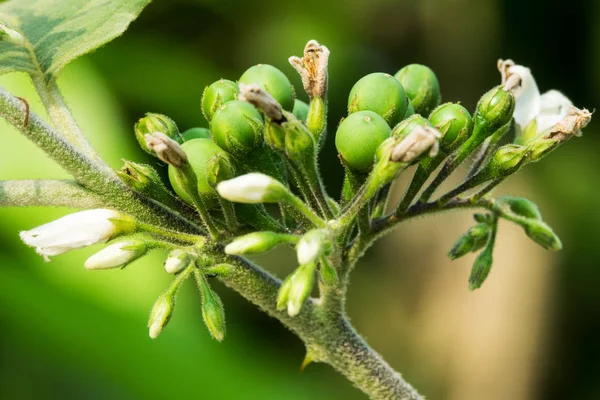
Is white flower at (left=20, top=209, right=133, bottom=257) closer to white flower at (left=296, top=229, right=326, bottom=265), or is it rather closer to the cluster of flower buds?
the cluster of flower buds

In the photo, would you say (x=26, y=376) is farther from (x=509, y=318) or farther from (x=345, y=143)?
(x=509, y=318)

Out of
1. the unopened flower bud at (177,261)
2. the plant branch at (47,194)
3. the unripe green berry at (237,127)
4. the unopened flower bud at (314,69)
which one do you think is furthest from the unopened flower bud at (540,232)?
the plant branch at (47,194)

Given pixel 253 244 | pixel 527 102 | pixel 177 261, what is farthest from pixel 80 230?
pixel 527 102

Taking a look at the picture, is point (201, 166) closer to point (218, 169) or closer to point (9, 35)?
point (218, 169)

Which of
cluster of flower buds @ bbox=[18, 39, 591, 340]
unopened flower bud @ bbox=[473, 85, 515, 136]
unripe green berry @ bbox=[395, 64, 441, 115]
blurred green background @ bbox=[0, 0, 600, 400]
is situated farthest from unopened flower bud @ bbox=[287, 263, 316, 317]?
blurred green background @ bbox=[0, 0, 600, 400]

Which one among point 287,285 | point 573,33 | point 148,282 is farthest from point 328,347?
point 573,33

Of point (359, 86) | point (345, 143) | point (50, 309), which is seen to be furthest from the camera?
point (50, 309)
